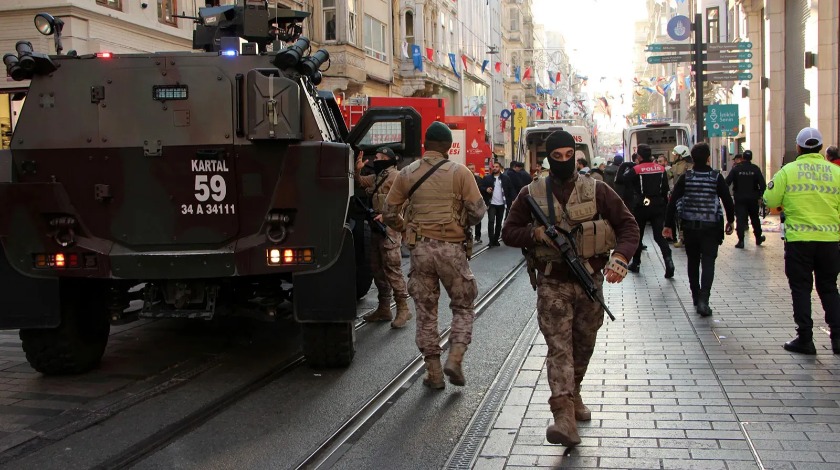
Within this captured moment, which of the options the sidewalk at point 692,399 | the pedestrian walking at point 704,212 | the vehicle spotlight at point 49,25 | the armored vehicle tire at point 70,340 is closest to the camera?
the sidewalk at point 692,399

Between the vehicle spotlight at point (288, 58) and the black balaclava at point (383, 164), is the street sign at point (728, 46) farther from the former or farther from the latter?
the vehicle spotlight at point (288, 58)

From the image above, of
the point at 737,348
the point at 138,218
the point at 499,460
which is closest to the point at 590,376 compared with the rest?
the point at 737,348

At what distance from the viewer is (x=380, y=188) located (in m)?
8.84

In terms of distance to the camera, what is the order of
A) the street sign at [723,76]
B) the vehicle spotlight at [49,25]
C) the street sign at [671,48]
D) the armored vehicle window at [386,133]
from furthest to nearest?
the street sign at [723,76] → the street sign at [671,48] → the armored vehicle window at [386,133] → the vehicle spotlight at [49,25]

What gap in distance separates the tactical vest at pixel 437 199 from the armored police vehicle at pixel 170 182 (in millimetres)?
594

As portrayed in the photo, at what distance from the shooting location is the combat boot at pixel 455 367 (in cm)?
624

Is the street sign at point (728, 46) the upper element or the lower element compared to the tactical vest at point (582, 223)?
upper

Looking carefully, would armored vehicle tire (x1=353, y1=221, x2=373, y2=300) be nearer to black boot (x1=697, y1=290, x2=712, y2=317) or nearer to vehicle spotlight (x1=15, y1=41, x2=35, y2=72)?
vehicle spotlight (x1=15, y1=41, x2=35, y2=72)

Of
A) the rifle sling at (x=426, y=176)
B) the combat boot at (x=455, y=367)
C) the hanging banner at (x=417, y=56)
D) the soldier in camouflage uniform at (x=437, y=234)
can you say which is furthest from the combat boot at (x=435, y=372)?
the hanging banner at (x=417, y=56)

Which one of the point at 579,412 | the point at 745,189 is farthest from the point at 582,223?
the point at 745,189

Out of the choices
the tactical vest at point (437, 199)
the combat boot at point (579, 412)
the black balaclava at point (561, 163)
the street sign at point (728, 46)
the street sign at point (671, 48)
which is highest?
the street sign at point (728, 46)

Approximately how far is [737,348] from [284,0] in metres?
23.1

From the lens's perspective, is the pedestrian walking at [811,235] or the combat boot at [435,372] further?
the pedestrian walking at [811,235]

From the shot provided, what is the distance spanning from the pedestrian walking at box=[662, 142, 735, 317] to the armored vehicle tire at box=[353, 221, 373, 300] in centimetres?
321
